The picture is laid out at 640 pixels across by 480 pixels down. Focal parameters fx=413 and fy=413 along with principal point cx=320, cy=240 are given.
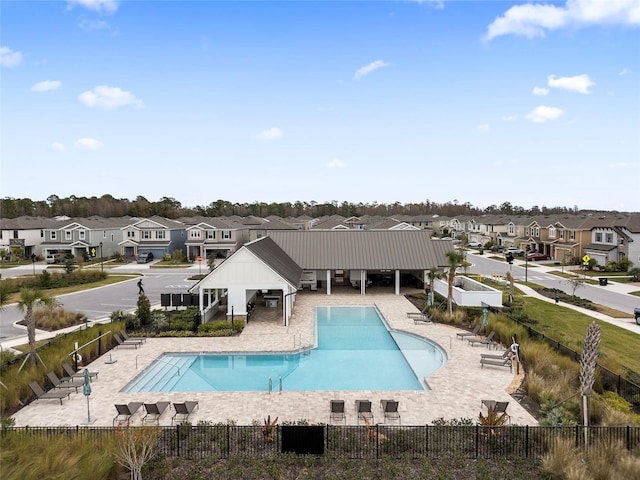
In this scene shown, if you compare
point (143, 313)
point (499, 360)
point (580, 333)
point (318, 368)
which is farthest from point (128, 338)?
point (580, 333)

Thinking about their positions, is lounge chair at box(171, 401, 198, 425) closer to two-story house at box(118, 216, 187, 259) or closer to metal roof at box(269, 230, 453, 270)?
metal roof at box(269, 230, 453, 270)

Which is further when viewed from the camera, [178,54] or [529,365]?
[178,54]

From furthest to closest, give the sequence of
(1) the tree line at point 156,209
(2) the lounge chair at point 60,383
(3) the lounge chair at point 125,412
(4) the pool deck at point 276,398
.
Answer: (1) the tree line at point 156,209
(2) the lounge chair at point 60,383
(4) the pool deck at point 276,398
(3) the lounge chair at point 125,412

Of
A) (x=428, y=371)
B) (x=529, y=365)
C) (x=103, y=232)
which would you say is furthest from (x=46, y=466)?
(x=103, y=232)

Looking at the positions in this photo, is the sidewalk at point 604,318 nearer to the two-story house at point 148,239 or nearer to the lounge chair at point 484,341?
the lounge chair at point 484,341

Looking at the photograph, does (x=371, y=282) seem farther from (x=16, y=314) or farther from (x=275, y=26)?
(x=16, y=314)

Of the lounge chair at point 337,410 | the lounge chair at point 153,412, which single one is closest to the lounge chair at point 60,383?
the lounge chair at point 153,412

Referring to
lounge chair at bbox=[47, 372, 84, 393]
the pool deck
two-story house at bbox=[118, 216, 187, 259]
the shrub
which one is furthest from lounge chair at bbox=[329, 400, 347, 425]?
two-story house at bbox=[118, 216, 187, 259]
